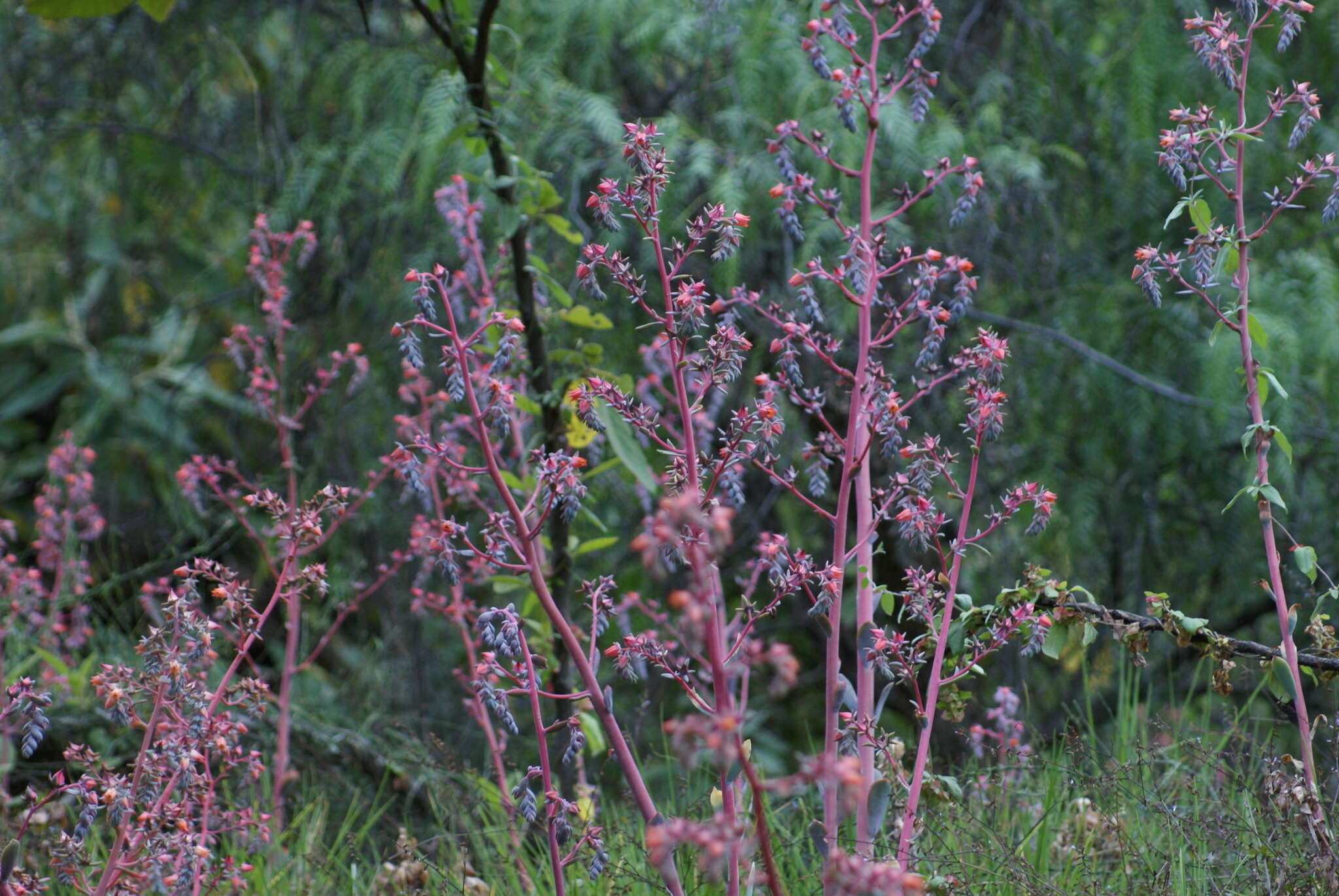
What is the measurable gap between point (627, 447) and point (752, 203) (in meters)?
1.57

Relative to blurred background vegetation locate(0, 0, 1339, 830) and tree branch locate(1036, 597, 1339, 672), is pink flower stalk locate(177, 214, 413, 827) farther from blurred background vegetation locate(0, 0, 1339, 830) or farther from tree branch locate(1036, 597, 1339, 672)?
tree branch locate(1036, 597, 1339, 672)

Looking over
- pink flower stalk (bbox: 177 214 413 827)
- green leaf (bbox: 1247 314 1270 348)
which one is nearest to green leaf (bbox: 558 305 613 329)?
pink flower stalk (bbox: 177 214 413 827)

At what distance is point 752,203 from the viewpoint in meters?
3.40

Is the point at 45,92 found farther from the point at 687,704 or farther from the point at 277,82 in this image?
the point at 687,704

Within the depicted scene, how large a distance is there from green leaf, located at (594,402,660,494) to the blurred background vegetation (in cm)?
54

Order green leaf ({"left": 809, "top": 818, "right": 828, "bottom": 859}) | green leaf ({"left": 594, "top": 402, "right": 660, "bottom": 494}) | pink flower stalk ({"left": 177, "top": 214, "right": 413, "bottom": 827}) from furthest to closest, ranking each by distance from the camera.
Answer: green leaf ({"left": 594, "top": 402, "right": 660, "bottom": 494}), pink flower stalk ({"left": 177, "top": 214, "right": 413, "bottom": 827}), green leaf ({"left": 809, "top": 818, "right": 828, "bottom": 859})

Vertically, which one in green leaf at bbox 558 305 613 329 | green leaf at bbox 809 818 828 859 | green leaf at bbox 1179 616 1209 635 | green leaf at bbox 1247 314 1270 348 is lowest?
green leaf at bbox 809 818 828 859

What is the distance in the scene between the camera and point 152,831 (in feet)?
5.16

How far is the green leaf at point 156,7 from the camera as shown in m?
1.83

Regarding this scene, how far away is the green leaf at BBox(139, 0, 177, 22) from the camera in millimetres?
1828

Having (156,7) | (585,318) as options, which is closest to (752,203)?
(585,318)

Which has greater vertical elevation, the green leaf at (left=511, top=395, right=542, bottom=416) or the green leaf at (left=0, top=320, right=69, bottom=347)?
the green leaf at (left=511, top=395, right=542, bottom=416)

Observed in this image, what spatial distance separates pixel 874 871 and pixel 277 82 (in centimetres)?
401

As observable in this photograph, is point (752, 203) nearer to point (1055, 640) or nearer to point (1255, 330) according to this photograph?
point (1255, 330)
